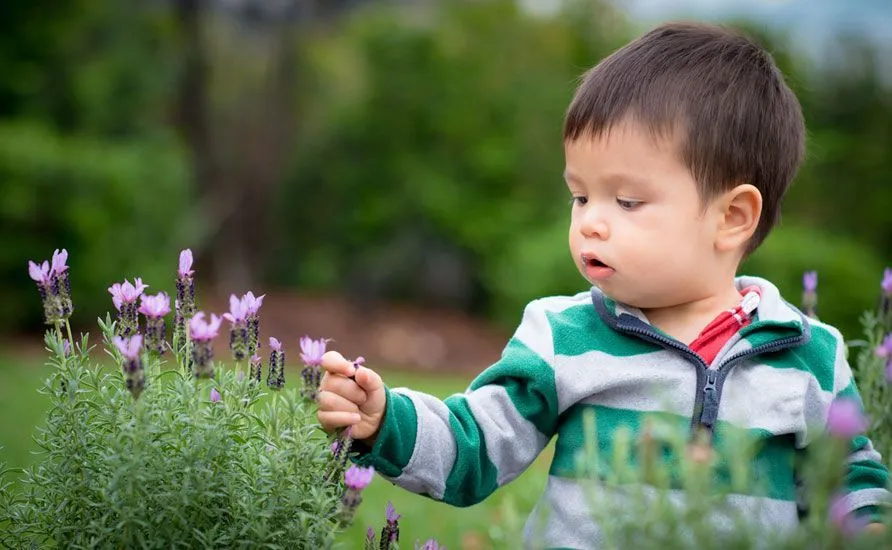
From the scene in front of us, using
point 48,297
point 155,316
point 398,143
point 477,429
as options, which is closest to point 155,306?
point 155,316

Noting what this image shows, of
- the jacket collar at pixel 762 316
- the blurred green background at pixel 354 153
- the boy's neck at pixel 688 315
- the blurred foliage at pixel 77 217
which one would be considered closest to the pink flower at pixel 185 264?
the jacket collar at pixel 762 316

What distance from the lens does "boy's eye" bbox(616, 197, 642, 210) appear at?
2197mm

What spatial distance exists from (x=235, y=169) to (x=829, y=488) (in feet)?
36.7

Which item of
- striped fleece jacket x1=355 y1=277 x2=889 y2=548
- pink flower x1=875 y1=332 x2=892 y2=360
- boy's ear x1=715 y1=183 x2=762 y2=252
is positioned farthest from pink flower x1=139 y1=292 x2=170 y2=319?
pink flower x1=875 y1=332 x2=892 y2=360

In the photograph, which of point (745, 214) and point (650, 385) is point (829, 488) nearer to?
point (650, 385)

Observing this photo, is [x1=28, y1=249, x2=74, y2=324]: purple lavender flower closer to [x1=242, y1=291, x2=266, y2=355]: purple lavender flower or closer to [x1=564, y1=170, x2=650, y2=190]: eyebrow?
[x1=242, y1=291, x2=266, y2=355]: purple lavender flower

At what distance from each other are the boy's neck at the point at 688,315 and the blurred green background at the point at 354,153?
19.1ft

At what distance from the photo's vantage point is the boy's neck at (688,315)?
7.69 feet

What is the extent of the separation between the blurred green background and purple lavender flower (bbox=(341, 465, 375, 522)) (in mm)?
6333

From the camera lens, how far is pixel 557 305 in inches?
95.7

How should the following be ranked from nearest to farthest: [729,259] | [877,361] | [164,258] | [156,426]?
1. [156,426]
2. [729,259]
3. [877,361]
4. [164,258]

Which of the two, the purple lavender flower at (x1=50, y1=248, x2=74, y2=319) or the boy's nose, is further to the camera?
the boy's nose

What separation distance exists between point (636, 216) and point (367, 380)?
2.28ft

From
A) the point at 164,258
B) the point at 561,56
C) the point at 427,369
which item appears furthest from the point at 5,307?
the point at 561,56
